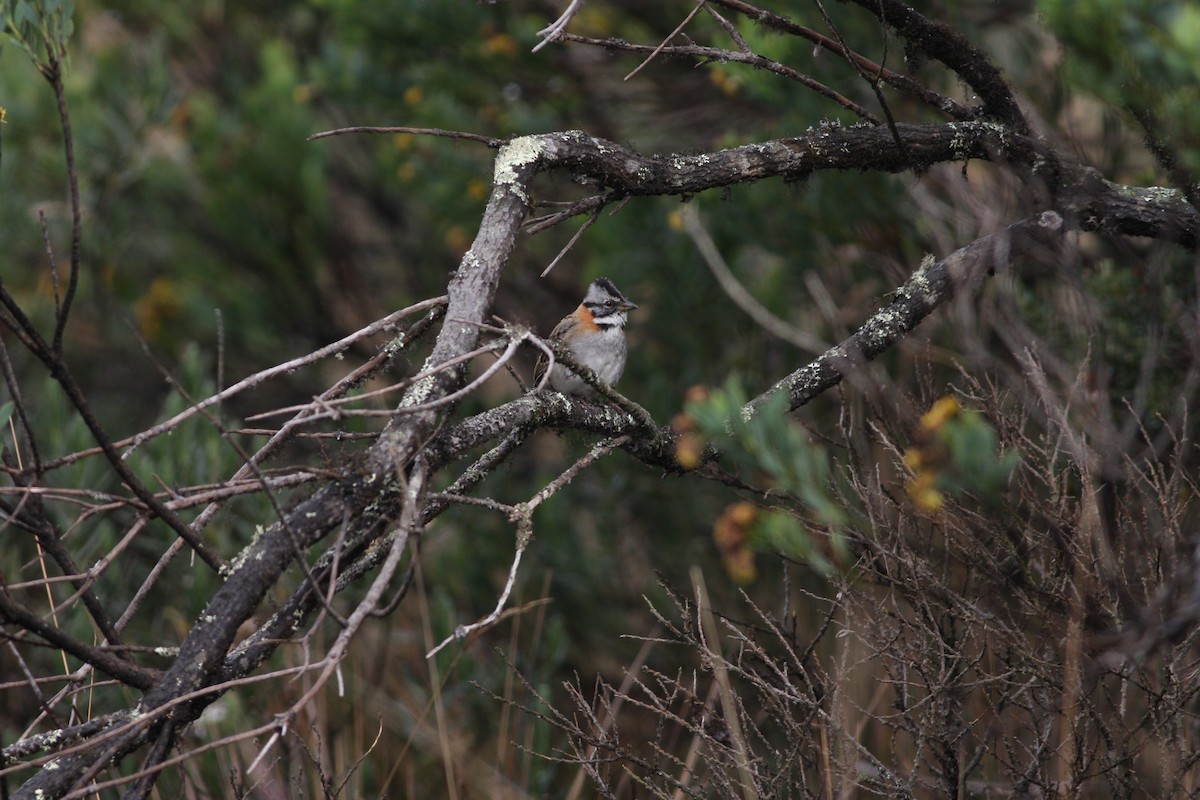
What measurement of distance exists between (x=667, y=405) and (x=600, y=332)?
3.72 feet

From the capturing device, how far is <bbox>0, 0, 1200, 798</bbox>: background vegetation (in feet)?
9.58

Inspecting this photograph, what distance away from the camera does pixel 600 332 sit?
5629mm

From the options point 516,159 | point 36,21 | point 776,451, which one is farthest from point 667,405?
point 36,21

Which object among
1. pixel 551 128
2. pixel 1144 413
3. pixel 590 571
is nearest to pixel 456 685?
pixel 590 571

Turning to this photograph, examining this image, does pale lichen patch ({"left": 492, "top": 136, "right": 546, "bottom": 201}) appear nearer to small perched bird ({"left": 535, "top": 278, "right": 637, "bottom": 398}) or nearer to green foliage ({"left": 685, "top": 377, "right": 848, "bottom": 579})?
green foliage ({"left": 685, "top": 377, "right": 848, "bottom": 579})

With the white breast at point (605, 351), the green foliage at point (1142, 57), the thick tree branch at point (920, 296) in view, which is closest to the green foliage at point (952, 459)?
the thick tree branch at point (920, 296)

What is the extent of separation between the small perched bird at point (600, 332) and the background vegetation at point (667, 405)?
553mm

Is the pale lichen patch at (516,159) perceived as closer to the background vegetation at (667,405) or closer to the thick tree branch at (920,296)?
the background vegetation at (667,405)

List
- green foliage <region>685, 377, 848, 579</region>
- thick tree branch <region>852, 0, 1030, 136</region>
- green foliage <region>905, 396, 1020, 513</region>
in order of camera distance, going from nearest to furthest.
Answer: green foliage <region>905, 396, 1020, 513</region>
green foliage <region>685, 377, 848, 579</region>
thick tree branch <region>852, 0, 1030, 136</region>

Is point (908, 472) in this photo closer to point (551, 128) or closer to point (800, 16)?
point (800, 16)

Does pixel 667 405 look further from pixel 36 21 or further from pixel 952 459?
Answer: pixel 36 21

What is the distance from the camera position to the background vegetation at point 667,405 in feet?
9.58

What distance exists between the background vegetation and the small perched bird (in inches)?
21.8

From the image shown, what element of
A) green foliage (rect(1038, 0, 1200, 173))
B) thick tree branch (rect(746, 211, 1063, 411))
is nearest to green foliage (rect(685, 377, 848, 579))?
thick tree branch (rect(746, 211, 1063, 411))
